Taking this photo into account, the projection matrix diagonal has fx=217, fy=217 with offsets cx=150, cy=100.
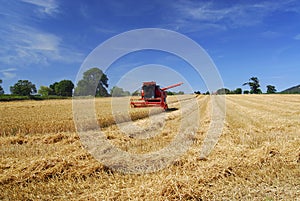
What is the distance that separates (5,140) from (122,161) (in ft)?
14.7

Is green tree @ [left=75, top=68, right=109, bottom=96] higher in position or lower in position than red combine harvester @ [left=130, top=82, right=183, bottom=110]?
higher

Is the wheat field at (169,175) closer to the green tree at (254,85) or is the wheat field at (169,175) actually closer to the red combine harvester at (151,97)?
the red combine harvester at (151,97)

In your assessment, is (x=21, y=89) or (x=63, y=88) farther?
(x=63, y=88)

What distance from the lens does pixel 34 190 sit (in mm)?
3531

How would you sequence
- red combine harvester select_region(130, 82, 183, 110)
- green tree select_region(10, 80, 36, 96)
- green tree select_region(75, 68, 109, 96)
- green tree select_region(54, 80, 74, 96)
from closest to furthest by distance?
green tree select_region(75, 68, 109, 96) → red combine harvester select_region(130, 82, 183, 110) → green tree select_region(10, 80, 36, 96) → green tree select_region(54, 80, 74, 96)

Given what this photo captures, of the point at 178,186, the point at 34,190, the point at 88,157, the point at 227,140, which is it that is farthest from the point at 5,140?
the point at 227,140

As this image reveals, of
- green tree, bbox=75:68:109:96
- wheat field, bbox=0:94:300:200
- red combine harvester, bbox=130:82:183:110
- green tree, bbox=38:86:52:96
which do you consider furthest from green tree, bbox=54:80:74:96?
wheat field, bbox=0:94:300:200

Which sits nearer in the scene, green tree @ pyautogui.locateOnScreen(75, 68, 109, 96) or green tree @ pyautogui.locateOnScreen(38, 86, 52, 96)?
green tree @ pyautogui.locateOnScreen(75, 68, 109, 96)

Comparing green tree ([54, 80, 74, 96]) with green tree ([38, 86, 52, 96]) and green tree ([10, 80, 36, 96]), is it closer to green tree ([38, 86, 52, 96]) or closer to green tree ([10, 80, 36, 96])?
green tree ([38, 86, 52, 96])

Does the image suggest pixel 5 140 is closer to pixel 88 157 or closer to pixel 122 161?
Answer: pixel 88 157

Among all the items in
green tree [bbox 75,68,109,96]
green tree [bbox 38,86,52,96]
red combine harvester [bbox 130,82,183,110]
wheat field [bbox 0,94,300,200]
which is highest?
green tree [bbox 38,86,52,96]

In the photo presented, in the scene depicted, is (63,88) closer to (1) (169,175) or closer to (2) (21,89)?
(2) (21,89)

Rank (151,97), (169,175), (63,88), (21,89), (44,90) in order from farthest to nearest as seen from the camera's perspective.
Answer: (44,90), (63,88), (21,89), (151,97), (169,175)

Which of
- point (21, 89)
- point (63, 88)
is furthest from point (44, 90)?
point (21, 89)
